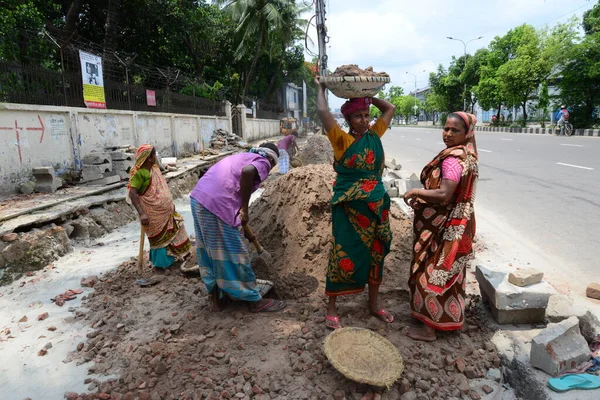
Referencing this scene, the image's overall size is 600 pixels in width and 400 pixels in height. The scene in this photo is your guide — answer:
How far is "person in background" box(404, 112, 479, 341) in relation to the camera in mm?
2486

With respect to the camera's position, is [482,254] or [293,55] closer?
[482,254]

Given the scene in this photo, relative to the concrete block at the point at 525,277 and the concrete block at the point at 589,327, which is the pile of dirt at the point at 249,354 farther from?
the concrete block at the point at 589,327

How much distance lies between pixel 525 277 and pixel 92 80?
9.86 m

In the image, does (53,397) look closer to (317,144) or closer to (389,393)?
(389,393)

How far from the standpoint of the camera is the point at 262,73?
111 ft

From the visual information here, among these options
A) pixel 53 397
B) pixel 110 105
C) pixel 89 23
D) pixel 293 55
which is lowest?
pixel 53 397

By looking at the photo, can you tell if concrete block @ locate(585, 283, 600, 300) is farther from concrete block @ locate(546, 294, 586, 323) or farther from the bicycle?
the bicycle

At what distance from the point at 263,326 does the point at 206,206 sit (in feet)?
3.35

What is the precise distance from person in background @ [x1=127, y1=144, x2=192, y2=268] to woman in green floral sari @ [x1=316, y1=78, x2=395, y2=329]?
7.45ft

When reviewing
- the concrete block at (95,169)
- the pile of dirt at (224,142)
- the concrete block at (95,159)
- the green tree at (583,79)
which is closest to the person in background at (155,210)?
the concrete block at (95,169)

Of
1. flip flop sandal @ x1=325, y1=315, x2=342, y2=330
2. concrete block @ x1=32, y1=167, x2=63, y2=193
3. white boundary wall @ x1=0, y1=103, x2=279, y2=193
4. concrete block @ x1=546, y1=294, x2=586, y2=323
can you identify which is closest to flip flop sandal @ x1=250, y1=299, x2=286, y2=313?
flip flop sandal @ x1=325, y1=315, x2=342, y2=330

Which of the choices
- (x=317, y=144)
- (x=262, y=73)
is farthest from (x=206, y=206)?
(x=262, y=73)

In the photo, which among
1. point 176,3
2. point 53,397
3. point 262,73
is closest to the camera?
point 53,397

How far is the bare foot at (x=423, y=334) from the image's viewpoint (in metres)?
2.66
